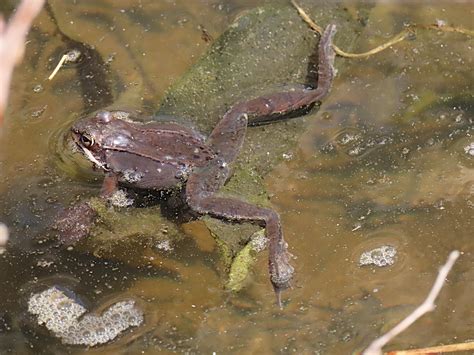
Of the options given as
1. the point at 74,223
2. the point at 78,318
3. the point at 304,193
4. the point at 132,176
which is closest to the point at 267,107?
the point at 304,193

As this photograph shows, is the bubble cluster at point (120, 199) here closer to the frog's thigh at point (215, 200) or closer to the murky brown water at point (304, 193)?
the murky brown water at point (304, 193)

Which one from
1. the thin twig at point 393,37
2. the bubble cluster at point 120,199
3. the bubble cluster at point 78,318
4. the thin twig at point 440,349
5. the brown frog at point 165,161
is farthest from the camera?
the thin twig at point 393,37

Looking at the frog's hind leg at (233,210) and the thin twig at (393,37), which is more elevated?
the thin twig at (393,37)

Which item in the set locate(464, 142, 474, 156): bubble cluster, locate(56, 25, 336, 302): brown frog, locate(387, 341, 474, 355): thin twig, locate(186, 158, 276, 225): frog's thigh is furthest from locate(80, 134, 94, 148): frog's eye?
locate(464, 142, 474, 156): bubble cluster

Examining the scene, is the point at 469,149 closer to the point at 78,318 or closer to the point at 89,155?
the point at 89,155

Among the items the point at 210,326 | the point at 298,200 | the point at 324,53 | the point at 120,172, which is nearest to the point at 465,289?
the point at 298,200

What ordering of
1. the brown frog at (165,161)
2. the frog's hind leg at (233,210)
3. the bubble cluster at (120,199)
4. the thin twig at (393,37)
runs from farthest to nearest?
the thin twig at (393,37)
the bubble cluster at (120,199)
the brown frog at (165,161)
the frog's hind leg at (233,210)

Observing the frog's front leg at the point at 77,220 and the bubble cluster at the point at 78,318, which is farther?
the frog's front leg at the point at 77,220

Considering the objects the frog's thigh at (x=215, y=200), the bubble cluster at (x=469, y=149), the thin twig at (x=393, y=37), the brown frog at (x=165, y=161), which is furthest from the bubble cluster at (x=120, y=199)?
the bubble cluster at (x=469, y=149)
